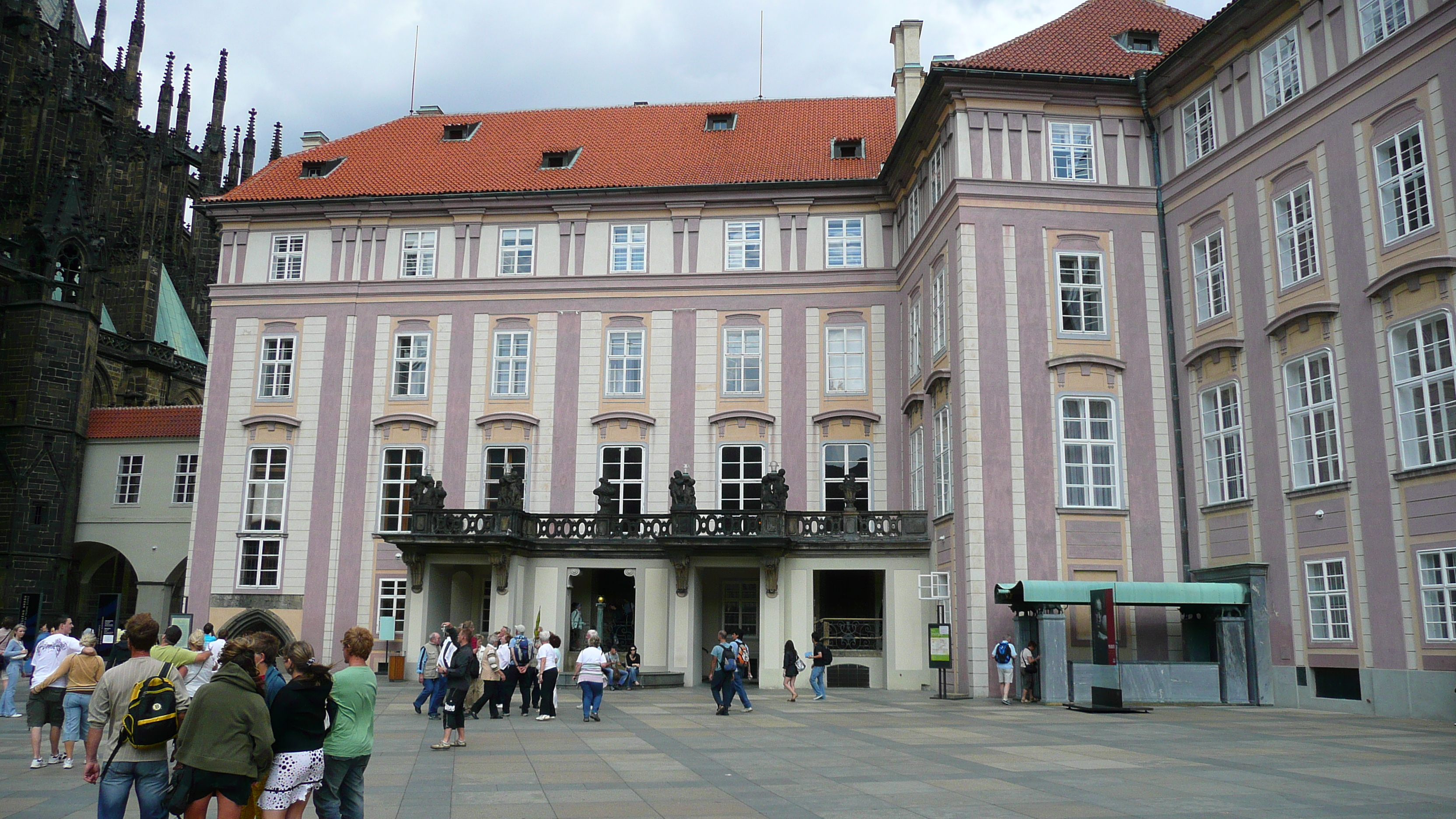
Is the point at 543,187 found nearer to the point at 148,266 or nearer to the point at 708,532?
the point at 708,532

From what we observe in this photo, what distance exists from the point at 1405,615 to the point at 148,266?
53978 millimetres

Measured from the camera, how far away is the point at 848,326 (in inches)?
1470

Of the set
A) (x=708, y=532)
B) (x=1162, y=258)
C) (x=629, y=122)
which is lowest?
(x=708, y=532)

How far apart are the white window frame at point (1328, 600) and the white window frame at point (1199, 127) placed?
33.8ft

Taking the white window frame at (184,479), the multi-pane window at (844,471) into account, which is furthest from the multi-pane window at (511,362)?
the white window frame at (184,479)

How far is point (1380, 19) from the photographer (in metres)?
22.9

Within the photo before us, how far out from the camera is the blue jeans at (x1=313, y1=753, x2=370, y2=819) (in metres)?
8.32

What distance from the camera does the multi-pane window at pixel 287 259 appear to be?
39.7 m

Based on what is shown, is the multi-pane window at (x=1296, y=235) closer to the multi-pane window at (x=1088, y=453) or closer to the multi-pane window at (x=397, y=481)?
the multi-pane window at (x=1088, y=453)

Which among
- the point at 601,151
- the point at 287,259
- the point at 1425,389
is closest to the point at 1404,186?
the point at 1425,389

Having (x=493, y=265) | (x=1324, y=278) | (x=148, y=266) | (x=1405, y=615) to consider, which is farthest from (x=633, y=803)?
(x=148, y=266)

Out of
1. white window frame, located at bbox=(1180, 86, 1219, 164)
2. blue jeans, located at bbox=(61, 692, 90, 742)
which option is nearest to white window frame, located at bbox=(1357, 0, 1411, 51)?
white window frame, located at bbox=(1180, 86, 1219, 164)

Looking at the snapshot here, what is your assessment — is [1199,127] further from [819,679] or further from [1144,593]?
[819,679]

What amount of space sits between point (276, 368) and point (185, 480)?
286 inches
